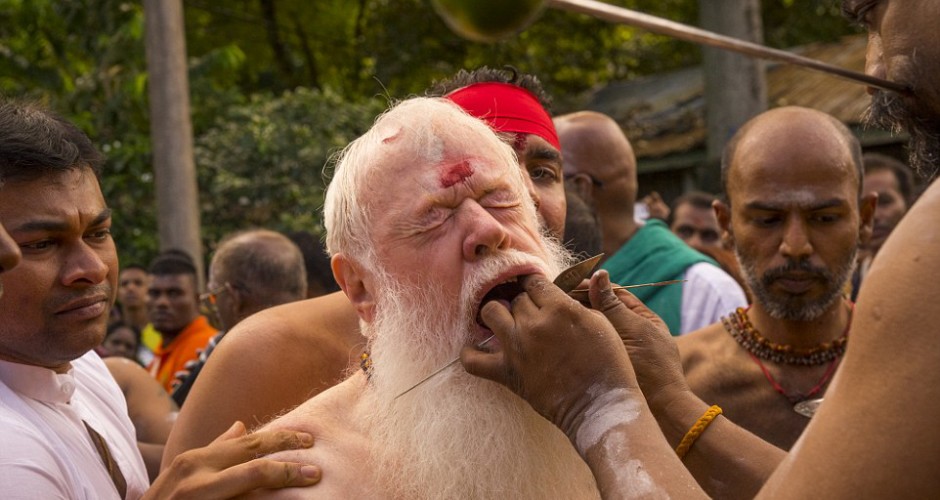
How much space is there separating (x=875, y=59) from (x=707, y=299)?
2.90 m

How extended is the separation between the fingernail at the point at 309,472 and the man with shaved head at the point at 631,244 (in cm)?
283

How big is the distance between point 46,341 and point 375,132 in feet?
3.48

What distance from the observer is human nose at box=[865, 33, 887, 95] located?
84.9 inches

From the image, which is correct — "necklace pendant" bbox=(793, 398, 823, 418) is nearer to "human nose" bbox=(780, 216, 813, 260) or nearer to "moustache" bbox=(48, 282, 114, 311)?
"human nose" bbox=(780, 216, 813, 260)

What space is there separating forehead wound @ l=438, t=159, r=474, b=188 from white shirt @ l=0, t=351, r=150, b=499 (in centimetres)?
122

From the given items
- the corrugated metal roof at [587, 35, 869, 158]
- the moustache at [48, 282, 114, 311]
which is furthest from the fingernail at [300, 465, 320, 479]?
the corrugated metal roof at [587, 35, 869, 158]

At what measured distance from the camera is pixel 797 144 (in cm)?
396

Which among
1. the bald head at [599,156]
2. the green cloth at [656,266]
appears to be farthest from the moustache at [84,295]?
the bald head at [599,156]

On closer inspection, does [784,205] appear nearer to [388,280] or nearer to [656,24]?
[388,280]

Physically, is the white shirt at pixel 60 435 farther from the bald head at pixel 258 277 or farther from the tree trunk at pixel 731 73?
the tree trunk at pixel 731 73

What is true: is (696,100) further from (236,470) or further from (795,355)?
(236,470)

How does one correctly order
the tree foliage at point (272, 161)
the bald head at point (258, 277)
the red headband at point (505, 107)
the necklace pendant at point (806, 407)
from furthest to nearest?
the tree foliage at point (272, 161), the bald head at point (258, 277), the necklace pendant at point (806, 407), the red headband at point (505, 107)

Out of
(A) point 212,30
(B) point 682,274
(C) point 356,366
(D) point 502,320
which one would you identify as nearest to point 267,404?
(C) point 356,366

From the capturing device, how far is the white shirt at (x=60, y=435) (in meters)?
2.54
